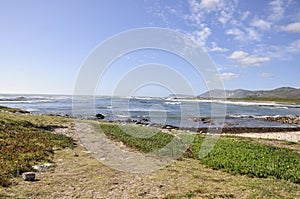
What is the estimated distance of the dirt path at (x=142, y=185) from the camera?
11352 mm

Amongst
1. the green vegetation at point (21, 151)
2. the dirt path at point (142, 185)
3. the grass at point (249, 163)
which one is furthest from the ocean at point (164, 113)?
the dirt path at point (142, 185)

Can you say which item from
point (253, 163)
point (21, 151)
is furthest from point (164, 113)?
point (21, 151)

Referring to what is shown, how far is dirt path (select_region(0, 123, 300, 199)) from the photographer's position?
1135 centimetres

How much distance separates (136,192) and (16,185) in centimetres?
526

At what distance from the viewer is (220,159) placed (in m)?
18.6

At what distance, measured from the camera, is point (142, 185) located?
1281 centimetres

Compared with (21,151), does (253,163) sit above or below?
below

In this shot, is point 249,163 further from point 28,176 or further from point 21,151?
point 21,151

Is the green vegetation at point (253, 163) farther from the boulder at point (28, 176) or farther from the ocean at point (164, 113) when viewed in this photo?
the ocean at point (164, 113)

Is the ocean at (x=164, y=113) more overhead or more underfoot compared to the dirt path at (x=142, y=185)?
more underfoot

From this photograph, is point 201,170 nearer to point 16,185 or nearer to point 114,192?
point 114,192

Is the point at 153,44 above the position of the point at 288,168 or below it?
above

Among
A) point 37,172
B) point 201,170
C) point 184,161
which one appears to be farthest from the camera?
point 184,161

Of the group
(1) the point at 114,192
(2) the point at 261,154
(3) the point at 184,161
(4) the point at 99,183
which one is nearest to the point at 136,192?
(1) the point at 114,192
